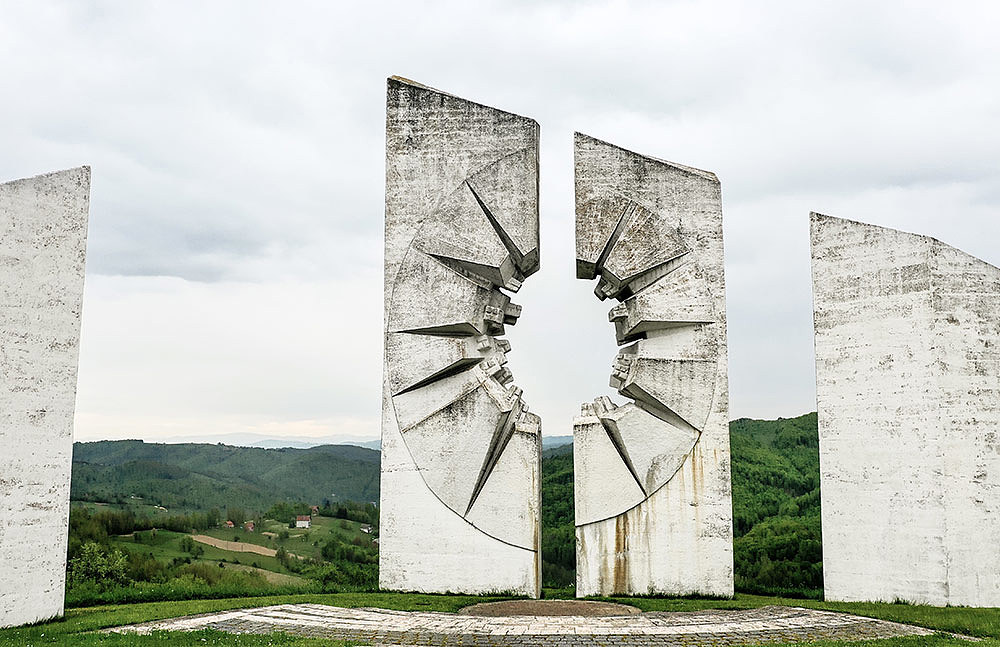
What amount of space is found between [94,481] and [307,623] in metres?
10.1

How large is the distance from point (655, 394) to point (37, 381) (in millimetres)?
6732

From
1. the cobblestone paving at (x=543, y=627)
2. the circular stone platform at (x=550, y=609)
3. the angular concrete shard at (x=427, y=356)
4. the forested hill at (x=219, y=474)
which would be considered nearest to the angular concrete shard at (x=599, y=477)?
the circular stone platform at (x=550, y=609)

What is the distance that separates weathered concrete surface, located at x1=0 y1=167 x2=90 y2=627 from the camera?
8.59m

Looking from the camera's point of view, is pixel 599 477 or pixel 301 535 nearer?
pixel 599 477

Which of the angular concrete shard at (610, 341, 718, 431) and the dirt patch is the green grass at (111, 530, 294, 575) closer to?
the dirt patch

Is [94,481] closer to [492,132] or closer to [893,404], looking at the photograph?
[492,132]

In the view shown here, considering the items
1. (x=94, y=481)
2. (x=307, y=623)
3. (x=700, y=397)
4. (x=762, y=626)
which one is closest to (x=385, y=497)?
(x=307, y=623)

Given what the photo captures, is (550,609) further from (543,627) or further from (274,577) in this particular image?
(274,577)

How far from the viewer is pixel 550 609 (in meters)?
9.40

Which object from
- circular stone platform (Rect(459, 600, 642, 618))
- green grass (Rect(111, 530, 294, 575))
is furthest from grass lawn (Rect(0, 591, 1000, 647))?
green grass (Rect(111, 530, 294, 575))

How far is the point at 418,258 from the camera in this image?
11547 mm

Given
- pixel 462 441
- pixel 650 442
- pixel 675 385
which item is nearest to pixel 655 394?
pixel 675 385

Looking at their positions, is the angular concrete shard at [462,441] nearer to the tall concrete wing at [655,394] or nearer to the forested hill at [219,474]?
the tall concrete wing at [655,394]

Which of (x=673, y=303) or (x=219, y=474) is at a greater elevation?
(x=673, y=303)
